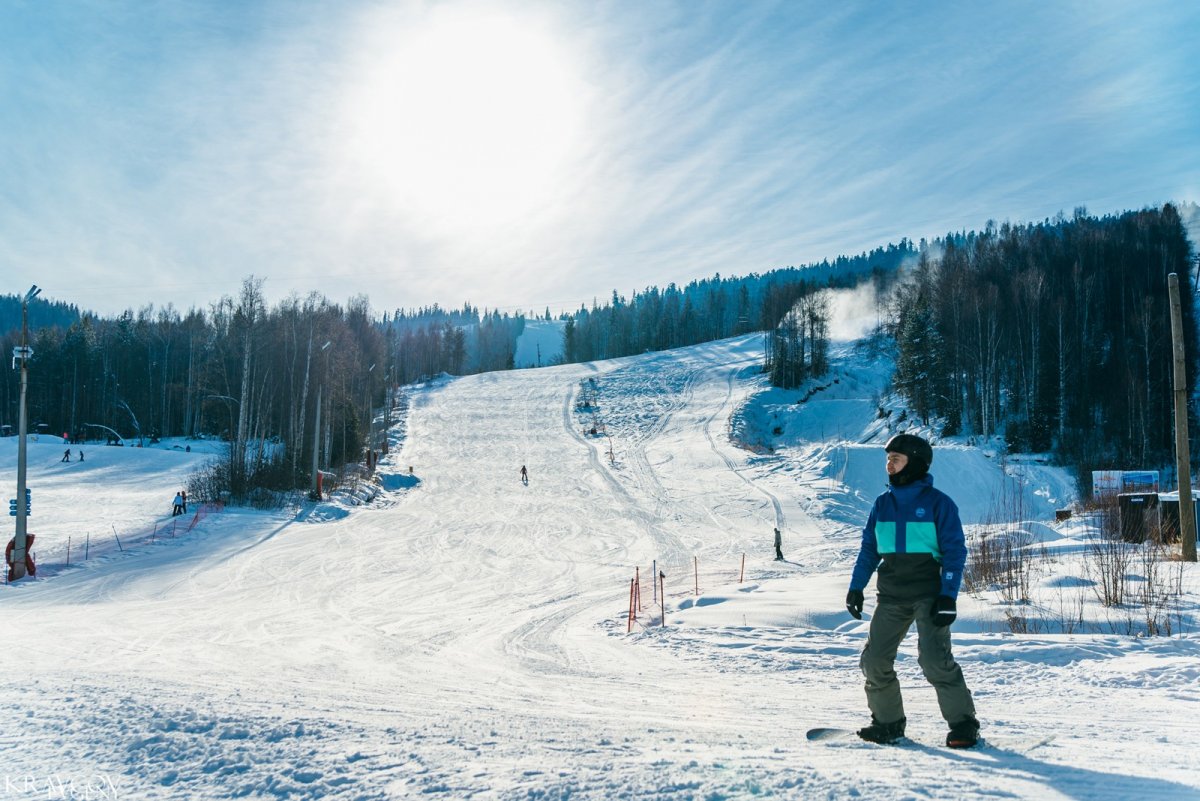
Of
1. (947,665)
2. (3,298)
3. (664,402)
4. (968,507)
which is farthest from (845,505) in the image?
(3,298)

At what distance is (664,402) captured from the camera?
68.4m

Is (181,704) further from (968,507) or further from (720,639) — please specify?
(968,507)

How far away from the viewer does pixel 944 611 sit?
4.41 m

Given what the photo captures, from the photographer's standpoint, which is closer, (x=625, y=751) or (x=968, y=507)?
(x=625, y=751)

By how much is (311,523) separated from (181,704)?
23.3 metres

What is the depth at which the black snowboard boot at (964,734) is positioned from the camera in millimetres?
4391

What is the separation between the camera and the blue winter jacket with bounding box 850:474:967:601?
176 inches

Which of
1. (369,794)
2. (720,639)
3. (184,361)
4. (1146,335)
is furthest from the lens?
(184,361)

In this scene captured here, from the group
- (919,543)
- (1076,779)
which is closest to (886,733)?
(1076,779)

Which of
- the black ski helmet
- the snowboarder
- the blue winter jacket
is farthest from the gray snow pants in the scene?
the black ski helmet

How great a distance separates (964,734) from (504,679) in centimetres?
529

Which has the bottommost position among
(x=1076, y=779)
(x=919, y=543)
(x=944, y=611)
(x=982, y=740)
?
(x=982, y=740)

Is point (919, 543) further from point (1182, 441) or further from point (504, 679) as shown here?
point (1182, 441)

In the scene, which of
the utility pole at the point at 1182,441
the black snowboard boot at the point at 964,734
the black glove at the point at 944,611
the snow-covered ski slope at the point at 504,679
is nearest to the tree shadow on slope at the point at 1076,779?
the snow-covered ski slope at the point at 504,679
